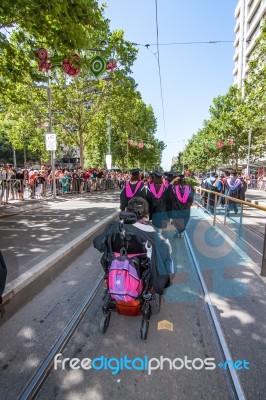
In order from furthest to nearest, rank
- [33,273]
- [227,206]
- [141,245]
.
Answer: [227,206], [33,273], [141,245]

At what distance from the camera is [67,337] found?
9.97 feet

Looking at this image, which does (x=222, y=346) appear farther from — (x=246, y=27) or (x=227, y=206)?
(x=246, y=27)

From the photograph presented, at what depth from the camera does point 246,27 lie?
6041 cm

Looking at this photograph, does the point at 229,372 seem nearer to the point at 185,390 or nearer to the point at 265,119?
the point at 185,390

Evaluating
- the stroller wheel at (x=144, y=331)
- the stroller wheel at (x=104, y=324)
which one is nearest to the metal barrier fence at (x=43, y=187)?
the stroller wheel at (x=104, y=324)

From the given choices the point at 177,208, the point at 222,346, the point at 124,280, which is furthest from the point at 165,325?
the point at 177,208

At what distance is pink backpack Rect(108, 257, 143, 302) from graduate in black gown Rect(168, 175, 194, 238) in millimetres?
4419

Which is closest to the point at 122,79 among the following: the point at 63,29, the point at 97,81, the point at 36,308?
the point at 97,81

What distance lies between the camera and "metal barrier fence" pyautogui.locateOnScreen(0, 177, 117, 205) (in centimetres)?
1478

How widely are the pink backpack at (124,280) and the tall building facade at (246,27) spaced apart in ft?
195

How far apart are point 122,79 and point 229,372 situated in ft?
70.4

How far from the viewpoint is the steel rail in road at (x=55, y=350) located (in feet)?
7.54

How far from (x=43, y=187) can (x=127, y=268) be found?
15977mm

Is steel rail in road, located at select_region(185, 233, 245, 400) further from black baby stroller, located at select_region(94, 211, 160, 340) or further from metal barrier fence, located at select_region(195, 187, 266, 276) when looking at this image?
metal barrier fence, located at select_region(195, 187, 266, 276)
